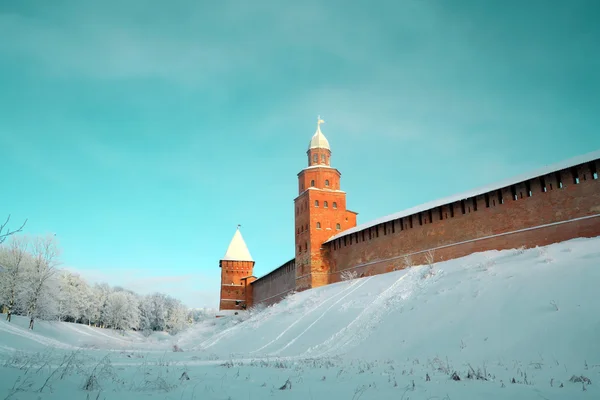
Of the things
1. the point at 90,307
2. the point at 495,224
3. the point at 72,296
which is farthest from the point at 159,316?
the point at 495,224

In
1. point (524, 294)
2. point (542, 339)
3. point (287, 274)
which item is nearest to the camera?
point (542, 339)

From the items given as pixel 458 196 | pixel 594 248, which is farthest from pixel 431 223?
pixel 594 248

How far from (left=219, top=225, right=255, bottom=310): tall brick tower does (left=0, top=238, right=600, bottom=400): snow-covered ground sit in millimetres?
26630

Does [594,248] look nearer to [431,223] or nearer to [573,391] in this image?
[431,223]

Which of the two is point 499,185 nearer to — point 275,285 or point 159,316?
point 275,285

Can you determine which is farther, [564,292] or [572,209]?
[572,209]

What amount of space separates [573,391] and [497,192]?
53.8ft

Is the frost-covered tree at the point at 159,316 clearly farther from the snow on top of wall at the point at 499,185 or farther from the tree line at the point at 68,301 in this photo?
the snow on top of wall at the point at 499,185

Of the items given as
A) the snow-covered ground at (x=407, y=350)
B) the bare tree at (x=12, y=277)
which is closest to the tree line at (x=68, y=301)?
the bare tree at (x=12, y=277)

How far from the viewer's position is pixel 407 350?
32.6 ft

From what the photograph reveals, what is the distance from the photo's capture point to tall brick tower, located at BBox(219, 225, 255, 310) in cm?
4772

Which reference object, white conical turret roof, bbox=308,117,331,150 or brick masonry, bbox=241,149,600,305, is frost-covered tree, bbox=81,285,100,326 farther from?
white conical turret roof, bbox=308,117,331,150

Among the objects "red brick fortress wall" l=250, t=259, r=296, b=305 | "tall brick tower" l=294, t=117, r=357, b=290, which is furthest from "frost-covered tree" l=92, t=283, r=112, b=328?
"tall brick tower" l=294, t=117, r=357, b=290

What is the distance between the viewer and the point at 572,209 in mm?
16766
